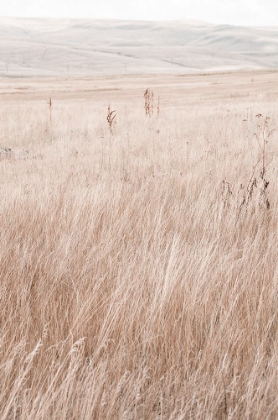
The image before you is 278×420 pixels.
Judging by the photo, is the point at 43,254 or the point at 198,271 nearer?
the point at 198,271

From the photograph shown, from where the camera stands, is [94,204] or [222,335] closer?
[222,335]

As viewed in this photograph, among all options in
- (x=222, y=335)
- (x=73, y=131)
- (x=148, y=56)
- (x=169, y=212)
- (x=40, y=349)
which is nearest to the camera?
(x=40, y=349)

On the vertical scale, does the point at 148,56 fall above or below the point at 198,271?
above

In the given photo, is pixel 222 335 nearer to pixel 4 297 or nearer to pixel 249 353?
pixel 249 353

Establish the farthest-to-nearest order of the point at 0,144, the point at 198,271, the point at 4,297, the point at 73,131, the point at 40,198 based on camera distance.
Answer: the point at 73,131, the point at 0,144, the point at 40,198, the point at 198,271, the point at 4,297

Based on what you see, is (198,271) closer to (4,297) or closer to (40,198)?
(4,297)

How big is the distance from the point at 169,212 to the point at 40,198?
108 centimetres

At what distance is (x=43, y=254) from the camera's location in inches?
97.6

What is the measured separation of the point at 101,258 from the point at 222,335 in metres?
0.88

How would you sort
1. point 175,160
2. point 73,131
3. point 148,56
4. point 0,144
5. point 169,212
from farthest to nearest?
point 148,56 → point 73,131 → point 0,144 → point 175,160 → point 169,212

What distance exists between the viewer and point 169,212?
3.38 m

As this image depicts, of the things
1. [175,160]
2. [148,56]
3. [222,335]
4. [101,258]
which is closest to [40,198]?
[101,258]

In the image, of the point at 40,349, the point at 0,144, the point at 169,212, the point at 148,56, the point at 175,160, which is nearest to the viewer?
the point at 40,349

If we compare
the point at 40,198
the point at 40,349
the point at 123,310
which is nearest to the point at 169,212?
the point at 40,198
